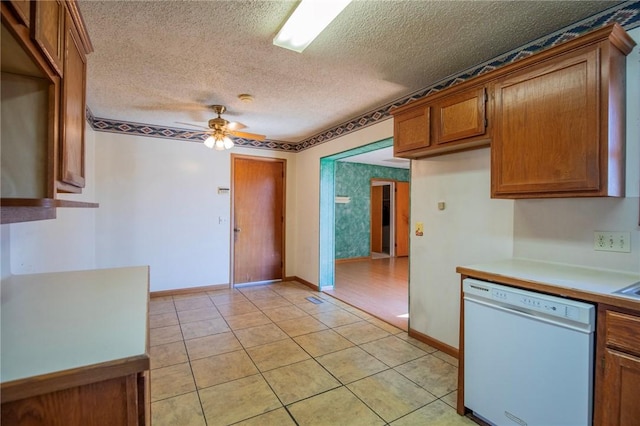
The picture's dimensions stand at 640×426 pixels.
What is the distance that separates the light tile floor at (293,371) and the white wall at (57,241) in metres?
1.09

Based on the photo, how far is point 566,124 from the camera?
1692 mm

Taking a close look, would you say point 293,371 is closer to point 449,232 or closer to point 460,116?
point 449,232

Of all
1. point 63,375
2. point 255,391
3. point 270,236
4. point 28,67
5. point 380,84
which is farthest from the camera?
point 270,236

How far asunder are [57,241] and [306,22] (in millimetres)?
2631

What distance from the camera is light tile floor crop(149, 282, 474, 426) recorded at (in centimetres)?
190

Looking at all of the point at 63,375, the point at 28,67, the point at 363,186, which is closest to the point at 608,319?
the point at 63,375

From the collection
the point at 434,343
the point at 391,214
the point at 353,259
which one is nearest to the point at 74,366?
the point at 434,343

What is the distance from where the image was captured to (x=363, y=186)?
297 inches

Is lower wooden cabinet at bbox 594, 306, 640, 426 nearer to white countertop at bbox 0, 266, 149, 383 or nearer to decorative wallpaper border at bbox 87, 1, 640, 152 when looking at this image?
decorative wallpaper border at bbox 87, 1, 640, 152

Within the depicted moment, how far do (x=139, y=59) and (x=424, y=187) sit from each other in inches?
104

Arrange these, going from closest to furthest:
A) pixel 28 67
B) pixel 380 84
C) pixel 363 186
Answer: pixel 28 67 → pixel 380 84 → pixel 363 186

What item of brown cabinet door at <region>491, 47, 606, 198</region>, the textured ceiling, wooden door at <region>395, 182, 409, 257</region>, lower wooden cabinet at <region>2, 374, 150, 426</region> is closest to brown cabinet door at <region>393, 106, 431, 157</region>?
the textured ceiling

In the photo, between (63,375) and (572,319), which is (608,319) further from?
(63,375)

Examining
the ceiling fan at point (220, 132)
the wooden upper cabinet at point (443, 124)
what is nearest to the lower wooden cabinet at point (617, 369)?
the wooden upper cabinet at point (443, 124)
